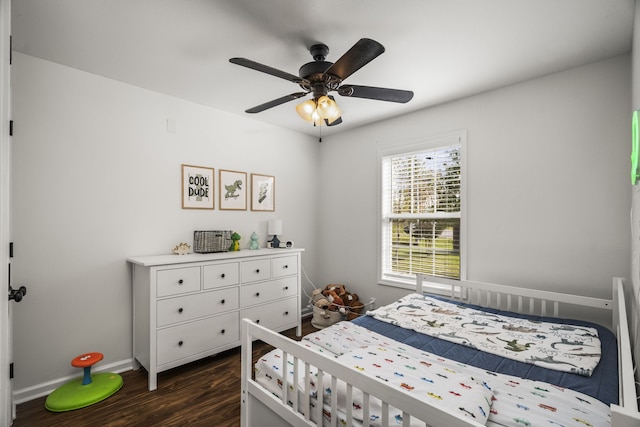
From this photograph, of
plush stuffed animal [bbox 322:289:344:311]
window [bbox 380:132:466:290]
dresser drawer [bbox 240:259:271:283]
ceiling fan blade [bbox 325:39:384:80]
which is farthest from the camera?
plush stuffed animal [bbox 322:289:344:311]

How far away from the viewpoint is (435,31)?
1.85 metres

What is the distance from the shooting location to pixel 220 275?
266 centimetres

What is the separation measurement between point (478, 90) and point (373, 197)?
1.52 m

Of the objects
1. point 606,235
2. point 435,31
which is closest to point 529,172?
point 606,235

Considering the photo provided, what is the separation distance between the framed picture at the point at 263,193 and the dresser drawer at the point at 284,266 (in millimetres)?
701

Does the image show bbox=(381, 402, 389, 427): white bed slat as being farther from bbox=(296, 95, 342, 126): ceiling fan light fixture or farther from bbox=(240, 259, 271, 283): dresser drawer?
bbox=(240, 259, 271, 283): dresser drawer

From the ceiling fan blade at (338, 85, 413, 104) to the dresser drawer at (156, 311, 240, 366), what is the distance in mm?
2158

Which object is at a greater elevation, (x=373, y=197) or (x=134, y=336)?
(x=373, y=197)

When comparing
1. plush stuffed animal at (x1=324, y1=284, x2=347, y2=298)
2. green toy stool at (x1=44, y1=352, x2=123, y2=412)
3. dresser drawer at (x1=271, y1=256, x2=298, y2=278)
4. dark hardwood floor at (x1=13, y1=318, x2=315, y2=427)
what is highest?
dresser drawer at (x1=271, y1=256, x2=298, y2=278)

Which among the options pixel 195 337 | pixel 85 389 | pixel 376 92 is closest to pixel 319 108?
pixel 376 92

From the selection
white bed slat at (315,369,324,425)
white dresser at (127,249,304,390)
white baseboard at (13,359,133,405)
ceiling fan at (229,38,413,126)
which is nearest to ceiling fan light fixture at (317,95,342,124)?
ceiling fan at (229,38,413,126)

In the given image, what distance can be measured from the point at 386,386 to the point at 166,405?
187 cm

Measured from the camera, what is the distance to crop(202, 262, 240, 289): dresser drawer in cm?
257

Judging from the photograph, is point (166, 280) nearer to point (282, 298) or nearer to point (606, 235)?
point (282, 298)
